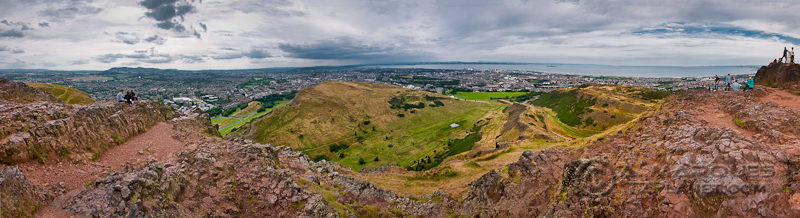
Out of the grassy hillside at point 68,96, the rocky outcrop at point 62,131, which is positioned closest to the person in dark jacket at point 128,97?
the rocky outcrop at point 62,131

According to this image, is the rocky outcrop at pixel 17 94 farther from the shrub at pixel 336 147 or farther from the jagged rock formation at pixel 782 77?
the shrub at pixel 336 147

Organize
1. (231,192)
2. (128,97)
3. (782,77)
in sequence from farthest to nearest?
(128,97) < (782,77) < (231,192)

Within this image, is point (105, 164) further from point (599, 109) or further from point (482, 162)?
point (599, 109)

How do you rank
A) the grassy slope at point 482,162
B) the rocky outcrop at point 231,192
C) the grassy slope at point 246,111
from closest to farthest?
the rocky outcrop at point 231,192, the grassy slope at point 482,162, the grassy slope at point 246,111

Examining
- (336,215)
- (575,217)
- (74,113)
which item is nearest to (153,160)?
(74,113)

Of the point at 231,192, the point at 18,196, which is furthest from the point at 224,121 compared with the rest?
the point at 18,196

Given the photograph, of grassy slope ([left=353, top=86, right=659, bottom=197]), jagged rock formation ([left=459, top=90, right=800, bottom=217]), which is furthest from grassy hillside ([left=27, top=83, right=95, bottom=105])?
jagged rock formation ([left=459, top=90, right=800, bottom=217])
